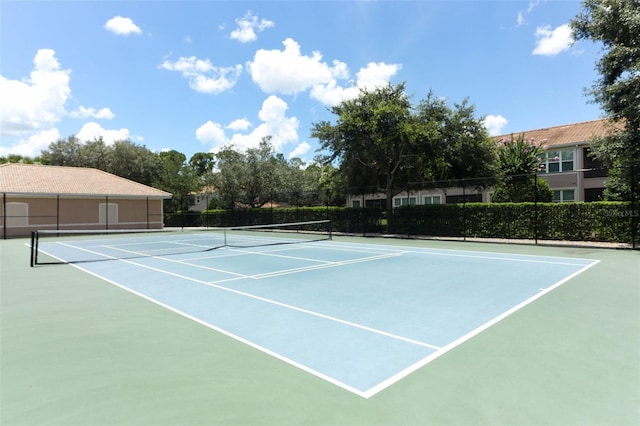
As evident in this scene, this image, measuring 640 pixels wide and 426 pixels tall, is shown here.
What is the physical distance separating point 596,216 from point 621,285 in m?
9.84

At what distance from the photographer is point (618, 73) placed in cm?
1573

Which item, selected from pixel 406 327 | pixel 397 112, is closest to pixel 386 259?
pixel 406 327

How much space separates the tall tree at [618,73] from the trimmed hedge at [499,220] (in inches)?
52.8

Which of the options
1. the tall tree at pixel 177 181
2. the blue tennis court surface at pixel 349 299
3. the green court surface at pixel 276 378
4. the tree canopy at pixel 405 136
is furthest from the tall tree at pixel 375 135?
the tall tree at pixel 177 181

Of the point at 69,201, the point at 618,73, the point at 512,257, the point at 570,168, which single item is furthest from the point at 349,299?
the point at 69,201

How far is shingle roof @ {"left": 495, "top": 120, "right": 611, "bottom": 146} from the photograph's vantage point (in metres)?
27.9

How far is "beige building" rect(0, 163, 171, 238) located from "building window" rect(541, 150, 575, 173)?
105ft

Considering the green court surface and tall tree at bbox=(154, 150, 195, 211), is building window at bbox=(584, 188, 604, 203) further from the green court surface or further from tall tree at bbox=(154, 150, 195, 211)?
tall tree at bbox=(154, 150, 195, 211)

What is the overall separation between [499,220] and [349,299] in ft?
48.0

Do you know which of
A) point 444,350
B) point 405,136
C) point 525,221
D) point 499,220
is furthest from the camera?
point 405,136

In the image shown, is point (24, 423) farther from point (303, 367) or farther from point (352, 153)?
point (352, 153)

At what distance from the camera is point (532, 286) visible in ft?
24.2

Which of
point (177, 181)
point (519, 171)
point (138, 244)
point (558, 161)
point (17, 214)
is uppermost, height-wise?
point (558, 161)

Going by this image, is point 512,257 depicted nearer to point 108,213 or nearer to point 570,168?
point 570,168
